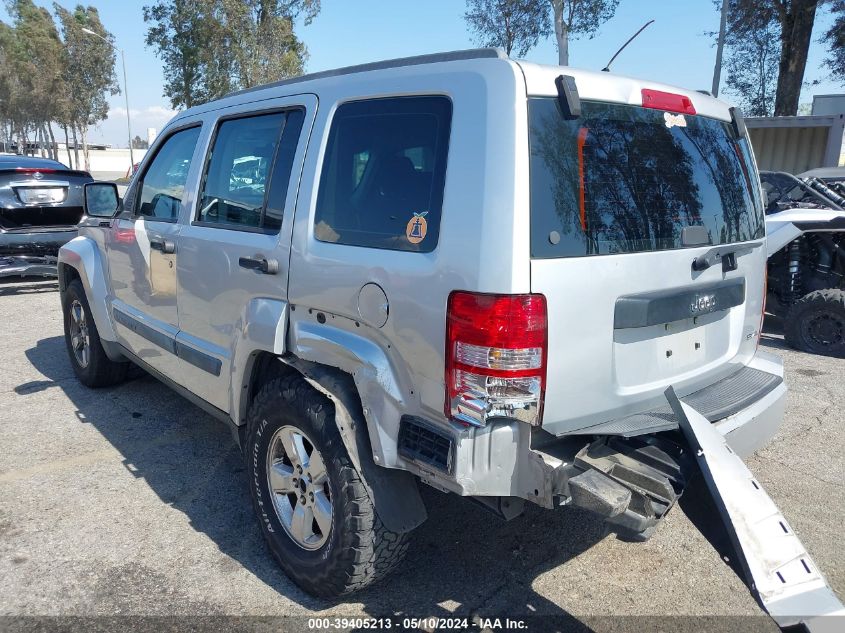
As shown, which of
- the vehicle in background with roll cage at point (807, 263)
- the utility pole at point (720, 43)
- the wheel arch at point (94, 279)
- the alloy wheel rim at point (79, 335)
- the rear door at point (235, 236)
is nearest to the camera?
the rear door at point (235, 236)

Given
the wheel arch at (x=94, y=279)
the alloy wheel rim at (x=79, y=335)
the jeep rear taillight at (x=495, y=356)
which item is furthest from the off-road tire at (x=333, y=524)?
the alloy wheel rim at (x=79, y=335)

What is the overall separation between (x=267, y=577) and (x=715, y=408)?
2.06 metres

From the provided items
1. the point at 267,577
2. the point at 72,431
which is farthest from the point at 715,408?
the point at 72,431

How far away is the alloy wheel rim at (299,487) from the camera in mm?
2754

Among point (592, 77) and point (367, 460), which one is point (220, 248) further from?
point (592, 77)

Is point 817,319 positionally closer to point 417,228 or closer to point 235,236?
point 417,228

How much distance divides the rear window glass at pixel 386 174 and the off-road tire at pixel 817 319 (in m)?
5.81

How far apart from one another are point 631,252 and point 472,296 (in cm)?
68

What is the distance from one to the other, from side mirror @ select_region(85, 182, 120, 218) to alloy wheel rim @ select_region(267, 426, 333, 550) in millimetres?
2708

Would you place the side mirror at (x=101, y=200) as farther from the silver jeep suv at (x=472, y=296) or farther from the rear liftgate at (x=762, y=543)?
the rear liftgate at (x=762, y=543)

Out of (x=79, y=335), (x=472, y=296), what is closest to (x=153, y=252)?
(x=79, y=335)

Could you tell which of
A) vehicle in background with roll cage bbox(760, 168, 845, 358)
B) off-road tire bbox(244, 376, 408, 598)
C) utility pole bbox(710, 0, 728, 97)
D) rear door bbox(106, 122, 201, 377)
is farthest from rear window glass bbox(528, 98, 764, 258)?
utility pole bbox(710, 0, 728, 97)

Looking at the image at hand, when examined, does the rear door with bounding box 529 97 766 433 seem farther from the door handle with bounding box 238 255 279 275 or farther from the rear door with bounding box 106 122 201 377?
the rear door with bounding box 106 122 201 377

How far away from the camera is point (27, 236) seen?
8922 millimetres
